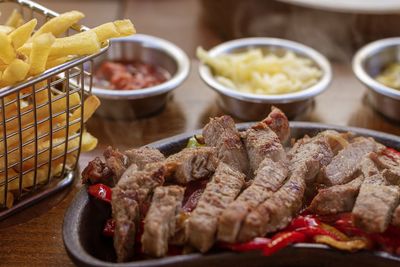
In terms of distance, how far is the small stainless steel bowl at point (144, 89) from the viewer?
328 cm

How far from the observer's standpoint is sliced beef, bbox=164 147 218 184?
2217 millimetres

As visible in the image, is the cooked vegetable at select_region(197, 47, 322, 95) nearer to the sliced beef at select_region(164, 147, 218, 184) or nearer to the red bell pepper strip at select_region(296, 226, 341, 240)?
the sliced beef at select_region(164, 147, 218, 184)

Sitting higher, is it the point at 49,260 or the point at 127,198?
the point at 127,198

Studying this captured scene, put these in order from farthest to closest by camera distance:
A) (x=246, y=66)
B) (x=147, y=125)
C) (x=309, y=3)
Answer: (x=309, y=3) < (x=246, y=66) < (x=147, y=125)

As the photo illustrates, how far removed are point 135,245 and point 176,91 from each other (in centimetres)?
171

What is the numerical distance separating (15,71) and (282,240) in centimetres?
108

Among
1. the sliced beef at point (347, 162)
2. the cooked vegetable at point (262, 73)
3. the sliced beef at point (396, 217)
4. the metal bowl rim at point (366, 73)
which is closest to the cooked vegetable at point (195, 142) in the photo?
the sliced beef at point (347, 162)

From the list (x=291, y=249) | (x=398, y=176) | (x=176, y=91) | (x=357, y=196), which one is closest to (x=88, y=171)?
(x=291, y=249)

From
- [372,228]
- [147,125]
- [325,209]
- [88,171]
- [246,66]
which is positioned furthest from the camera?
[246,66]

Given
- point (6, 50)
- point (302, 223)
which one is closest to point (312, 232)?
point (302, 223)

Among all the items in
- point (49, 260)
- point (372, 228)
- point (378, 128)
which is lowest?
point (49, 260)

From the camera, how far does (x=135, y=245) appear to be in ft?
6.99

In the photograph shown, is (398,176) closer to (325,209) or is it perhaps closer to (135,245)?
(325,209)

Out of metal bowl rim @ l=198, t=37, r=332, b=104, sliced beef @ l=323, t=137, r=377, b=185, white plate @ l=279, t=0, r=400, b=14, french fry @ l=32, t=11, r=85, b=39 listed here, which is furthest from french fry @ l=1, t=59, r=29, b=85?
white plate @ l=279, t=0, r=400, b=14
